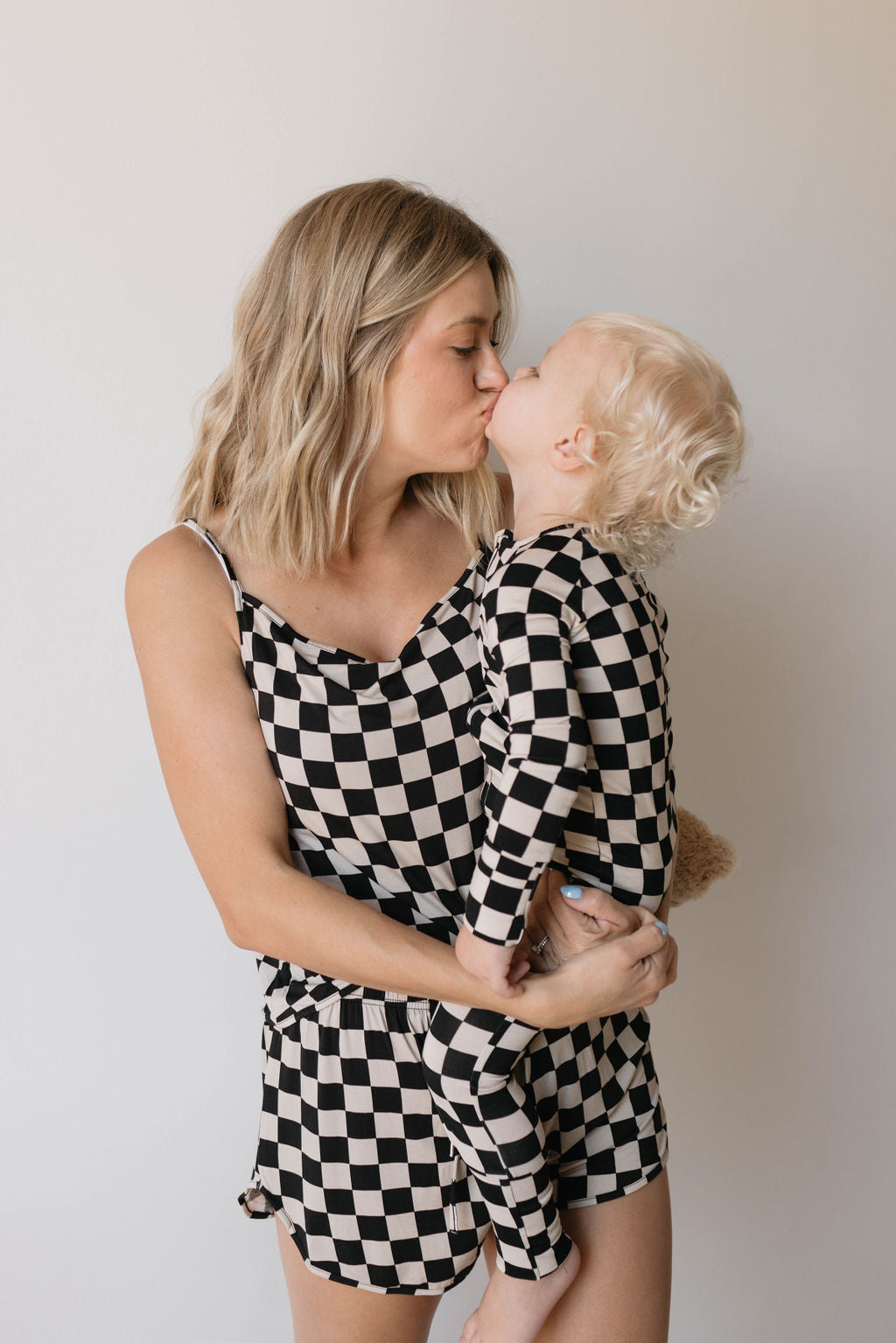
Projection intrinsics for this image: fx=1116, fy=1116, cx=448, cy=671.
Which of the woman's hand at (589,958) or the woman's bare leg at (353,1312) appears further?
the woman's bare leg at (353,1312)

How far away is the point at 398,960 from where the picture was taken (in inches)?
49.4

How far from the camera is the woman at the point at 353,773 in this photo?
1.31m

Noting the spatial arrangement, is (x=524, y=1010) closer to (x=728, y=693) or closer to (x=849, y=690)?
(x=728, y=693)

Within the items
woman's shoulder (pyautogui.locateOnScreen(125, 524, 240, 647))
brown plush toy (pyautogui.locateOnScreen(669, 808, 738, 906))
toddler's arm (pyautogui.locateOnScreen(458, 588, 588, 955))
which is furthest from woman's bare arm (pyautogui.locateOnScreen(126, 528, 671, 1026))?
brown plush toy (pyautogui.locateOnScreen(669, 808, 738, 906))

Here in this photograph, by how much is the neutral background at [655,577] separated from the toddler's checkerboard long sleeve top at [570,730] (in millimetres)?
704

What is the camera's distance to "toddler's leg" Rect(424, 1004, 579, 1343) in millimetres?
1240

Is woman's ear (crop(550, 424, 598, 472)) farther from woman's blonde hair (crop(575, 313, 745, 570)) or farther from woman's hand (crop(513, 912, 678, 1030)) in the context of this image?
woman's hand (crop(513, 912, 678, 1030))

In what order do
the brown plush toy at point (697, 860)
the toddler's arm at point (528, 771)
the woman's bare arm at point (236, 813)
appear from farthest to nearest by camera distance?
the brown plush toy at point (697, 860) → the woman's bare arm at point (236, 813) → the toddler's arm at point (528, 771)

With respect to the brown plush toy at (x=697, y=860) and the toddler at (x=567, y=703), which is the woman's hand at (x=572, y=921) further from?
the brown plush toy at (x=697, y=860)

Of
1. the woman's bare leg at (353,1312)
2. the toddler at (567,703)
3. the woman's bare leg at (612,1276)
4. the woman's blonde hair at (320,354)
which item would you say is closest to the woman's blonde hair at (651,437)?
the toddler at (567,703)

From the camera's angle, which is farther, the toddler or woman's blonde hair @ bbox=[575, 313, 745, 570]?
woman's blonde hair @ bbox=[575, 313, 745, 570]

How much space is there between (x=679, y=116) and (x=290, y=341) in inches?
36.6

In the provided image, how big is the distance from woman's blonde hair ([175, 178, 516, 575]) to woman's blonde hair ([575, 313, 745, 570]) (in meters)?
0.24

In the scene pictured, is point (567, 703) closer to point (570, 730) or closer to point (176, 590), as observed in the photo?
point (570, 730)
